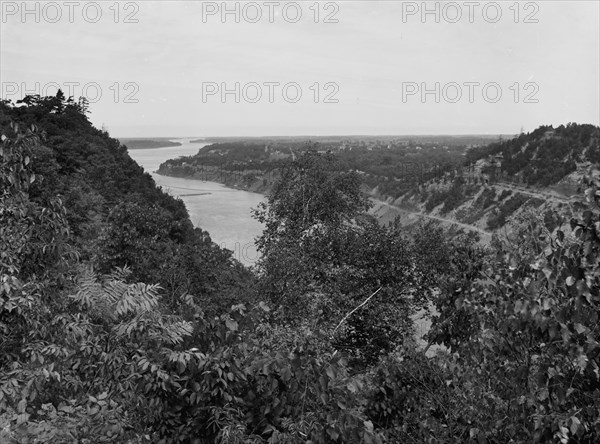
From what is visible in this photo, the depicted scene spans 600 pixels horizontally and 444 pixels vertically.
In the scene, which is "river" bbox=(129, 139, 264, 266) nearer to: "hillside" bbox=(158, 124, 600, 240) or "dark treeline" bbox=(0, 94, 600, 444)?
"hillside" bbox=(158, 124, 600, 240)

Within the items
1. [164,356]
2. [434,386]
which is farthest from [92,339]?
[434,386]

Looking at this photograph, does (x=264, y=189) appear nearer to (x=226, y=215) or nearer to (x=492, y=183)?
(x=226, y=215)

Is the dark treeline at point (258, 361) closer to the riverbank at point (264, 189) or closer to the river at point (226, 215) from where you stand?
the river at point (226, 215)

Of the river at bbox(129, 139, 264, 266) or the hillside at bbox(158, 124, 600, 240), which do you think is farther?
the hillside at bbox(158, 124, 600, 240)

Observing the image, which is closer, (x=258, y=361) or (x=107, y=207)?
(x=258, y=361)

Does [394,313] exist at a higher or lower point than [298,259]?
lower

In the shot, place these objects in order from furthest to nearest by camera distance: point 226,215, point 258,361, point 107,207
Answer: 1. point 226,215
2. point 107,207
3. point 258,361

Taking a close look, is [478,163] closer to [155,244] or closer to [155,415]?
[155,244]

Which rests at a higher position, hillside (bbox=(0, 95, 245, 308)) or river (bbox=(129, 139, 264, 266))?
hillside (bbox=(0, 95, 245, 308))

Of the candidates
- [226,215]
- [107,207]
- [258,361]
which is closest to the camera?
[258,361]

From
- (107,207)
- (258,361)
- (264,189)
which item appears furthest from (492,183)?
(258,361)

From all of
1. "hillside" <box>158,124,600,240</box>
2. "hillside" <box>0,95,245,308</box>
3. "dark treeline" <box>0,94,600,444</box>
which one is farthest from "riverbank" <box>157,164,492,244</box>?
"dark treeline" <box>0,94,600,444</box>
